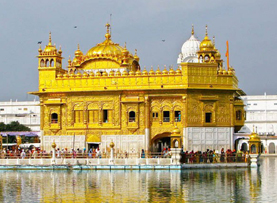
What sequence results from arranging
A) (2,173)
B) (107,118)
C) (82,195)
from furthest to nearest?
(107,118), (2,173), (82,195)

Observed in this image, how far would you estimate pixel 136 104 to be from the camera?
4091 centimetres

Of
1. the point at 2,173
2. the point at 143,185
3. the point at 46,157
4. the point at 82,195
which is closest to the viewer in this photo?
the point at 82,195

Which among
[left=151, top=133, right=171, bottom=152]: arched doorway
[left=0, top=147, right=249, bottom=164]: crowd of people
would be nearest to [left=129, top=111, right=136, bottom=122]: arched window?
Result: [left=151, top=133, right=171, bottom=152]: arched doorway

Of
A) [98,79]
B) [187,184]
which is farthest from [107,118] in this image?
[187,184]

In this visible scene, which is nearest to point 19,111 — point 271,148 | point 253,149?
point 271,148

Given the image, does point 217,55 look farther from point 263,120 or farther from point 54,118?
point 263,120

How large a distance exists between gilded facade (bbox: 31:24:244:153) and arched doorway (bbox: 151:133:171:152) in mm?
74

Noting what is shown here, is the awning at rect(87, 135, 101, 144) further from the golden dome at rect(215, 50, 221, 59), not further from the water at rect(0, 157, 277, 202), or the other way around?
the golden dome at rect(215, 50, 221, 59)

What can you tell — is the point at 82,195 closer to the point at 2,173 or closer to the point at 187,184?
the point at 187,184

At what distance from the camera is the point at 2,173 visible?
34812mm

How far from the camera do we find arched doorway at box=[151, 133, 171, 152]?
134ft

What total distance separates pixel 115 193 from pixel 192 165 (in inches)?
458

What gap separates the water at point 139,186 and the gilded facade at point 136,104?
19.3 feet

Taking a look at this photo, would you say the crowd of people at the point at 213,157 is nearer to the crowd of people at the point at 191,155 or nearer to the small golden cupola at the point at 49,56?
the crowd of people at the point at 191,155
